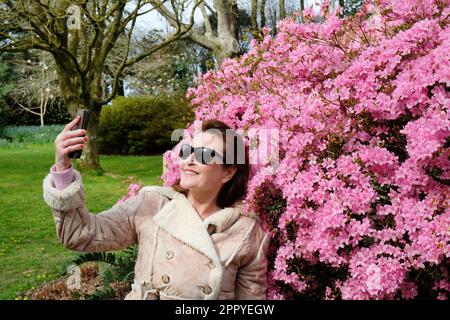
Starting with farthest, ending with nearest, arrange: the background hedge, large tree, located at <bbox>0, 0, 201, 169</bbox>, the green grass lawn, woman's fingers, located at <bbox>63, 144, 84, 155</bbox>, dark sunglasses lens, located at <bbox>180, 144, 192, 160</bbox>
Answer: the background hedge
large tree, located at <bbox>0, 0, 201, 169</bbox>
the green grass lawn
dark sunglasses lens, located at <bbox>180, 144, 192, 160</bbox>
woman's fingers, located at <bbox>63, 144, 84, 155</bbox>

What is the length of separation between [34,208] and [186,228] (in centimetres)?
758

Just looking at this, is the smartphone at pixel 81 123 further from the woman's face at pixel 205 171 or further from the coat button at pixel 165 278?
the coat button at pixel 165 278

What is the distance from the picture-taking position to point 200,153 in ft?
8.93

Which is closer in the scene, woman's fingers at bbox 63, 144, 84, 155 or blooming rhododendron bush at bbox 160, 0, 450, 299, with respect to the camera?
woman's fingers at bbox 63, 144, 84, 155

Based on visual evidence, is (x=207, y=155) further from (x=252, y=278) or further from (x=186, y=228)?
(x=252, y=278)

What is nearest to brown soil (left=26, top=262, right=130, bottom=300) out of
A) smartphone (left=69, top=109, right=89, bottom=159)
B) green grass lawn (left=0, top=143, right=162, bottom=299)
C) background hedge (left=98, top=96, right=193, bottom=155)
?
green grass lawn (left=0, top=143, right=162, bottom=299)

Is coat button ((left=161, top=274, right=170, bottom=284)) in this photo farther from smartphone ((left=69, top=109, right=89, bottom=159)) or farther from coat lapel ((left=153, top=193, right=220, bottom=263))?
smartphone ((left=69, top=109, right=89, bottom=159))

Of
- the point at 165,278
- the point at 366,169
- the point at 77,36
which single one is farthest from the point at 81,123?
the point at 77,36

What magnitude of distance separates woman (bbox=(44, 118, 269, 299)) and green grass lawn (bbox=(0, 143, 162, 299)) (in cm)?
193

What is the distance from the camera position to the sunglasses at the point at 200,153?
272 cm

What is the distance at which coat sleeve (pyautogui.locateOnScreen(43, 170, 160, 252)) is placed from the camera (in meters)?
2.42

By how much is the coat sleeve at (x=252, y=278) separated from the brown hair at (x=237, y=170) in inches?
10.9

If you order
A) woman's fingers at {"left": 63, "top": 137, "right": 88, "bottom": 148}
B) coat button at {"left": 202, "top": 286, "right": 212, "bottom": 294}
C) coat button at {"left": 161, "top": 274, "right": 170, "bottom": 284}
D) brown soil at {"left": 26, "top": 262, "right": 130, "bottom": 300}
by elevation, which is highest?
woman's fingers at {"left": 63, "top": 137, "right": 88, "bottom": 148}

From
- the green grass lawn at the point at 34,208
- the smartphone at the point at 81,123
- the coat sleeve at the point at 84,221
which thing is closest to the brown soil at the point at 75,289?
the green grass lawn at the point at 34,208
